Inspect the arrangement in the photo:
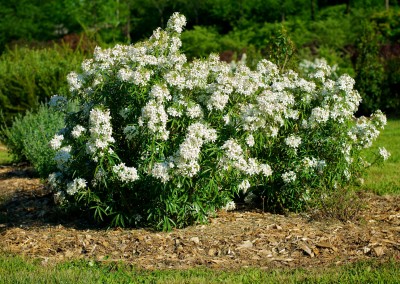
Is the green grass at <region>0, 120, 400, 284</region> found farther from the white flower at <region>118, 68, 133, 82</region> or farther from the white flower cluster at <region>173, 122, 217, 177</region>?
the white flower at <region>118, 68, 133, 82</region>

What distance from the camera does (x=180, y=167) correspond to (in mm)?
5848

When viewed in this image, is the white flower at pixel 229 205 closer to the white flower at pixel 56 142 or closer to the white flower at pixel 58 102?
the white flower at pixel 56 142

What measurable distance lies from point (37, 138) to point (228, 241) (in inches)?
185

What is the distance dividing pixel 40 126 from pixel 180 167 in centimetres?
460

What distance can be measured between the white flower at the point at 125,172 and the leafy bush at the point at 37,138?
220 centimetres

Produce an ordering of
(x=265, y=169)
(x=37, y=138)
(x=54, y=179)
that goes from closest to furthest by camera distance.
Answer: (x=265, y=169) → (x=54, y=179) → (x=37, y=138)

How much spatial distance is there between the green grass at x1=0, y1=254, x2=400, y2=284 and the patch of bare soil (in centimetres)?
24

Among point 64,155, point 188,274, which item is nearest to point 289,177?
point 188,274

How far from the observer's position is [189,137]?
19.2 feet

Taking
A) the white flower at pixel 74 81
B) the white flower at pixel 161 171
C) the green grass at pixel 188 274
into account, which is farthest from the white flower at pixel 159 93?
the green grass at pixel 188 274

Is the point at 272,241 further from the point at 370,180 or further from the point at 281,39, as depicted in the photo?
the point at 281,39

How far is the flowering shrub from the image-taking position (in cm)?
612

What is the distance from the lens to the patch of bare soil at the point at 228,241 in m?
5.70

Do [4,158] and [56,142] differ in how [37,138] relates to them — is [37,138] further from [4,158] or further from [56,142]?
[56,142]
